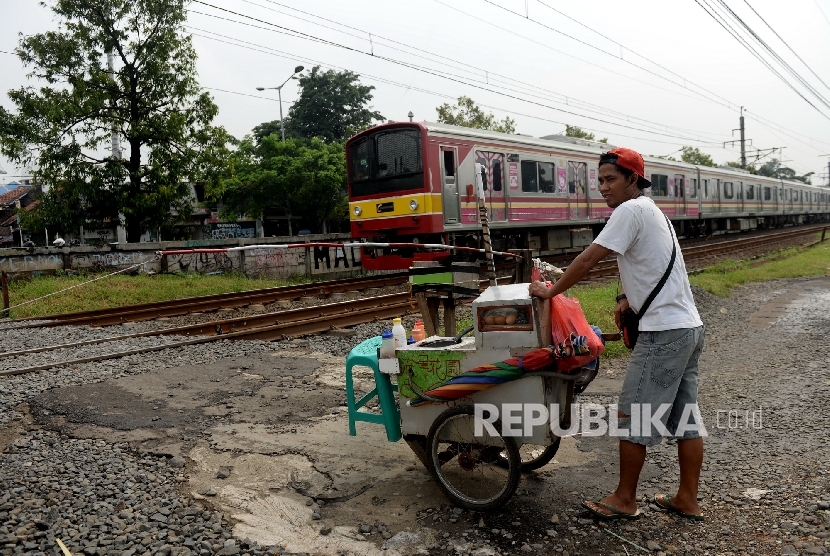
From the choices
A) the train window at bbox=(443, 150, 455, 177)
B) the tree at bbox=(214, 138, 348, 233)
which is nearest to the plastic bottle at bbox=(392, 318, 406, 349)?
the train window at bbox=(443, 150, 455, 177)

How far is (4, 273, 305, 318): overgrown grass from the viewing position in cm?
1221

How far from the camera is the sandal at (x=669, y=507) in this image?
10.3 ft

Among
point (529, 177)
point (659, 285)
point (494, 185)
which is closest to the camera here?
point (659, 285)

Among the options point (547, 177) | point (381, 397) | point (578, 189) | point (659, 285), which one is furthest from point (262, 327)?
point (578, 189)

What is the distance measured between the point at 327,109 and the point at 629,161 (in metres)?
34.2

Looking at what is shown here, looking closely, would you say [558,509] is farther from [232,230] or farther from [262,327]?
[232,230]

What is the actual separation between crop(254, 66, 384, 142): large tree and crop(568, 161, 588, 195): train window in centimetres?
2030

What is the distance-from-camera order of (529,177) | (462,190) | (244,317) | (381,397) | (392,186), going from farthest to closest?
(529,177)
(462,190)
(392,186)
(244,317)
(381,397)

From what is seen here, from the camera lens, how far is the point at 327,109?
35.6 metres

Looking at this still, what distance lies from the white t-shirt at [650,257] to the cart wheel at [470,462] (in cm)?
95

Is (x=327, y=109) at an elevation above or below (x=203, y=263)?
above

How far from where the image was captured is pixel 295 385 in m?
5.82

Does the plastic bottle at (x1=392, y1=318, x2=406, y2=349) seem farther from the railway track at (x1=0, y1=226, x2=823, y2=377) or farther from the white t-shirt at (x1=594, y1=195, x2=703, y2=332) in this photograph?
the railway track at (x1=0, y1=226, x2=823, y2=377)

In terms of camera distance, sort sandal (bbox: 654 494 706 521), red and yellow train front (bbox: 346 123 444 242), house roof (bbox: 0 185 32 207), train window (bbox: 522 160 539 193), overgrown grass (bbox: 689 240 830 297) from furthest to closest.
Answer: house roof (bbox: 0 185 32 207), train window (bbox: 522 160 539 193), overgrown grass (bbox: 689 240 830 297), red and yellow train front (bbox: 346 123 444 242), sandal (bbox: 654 494 706 521)
